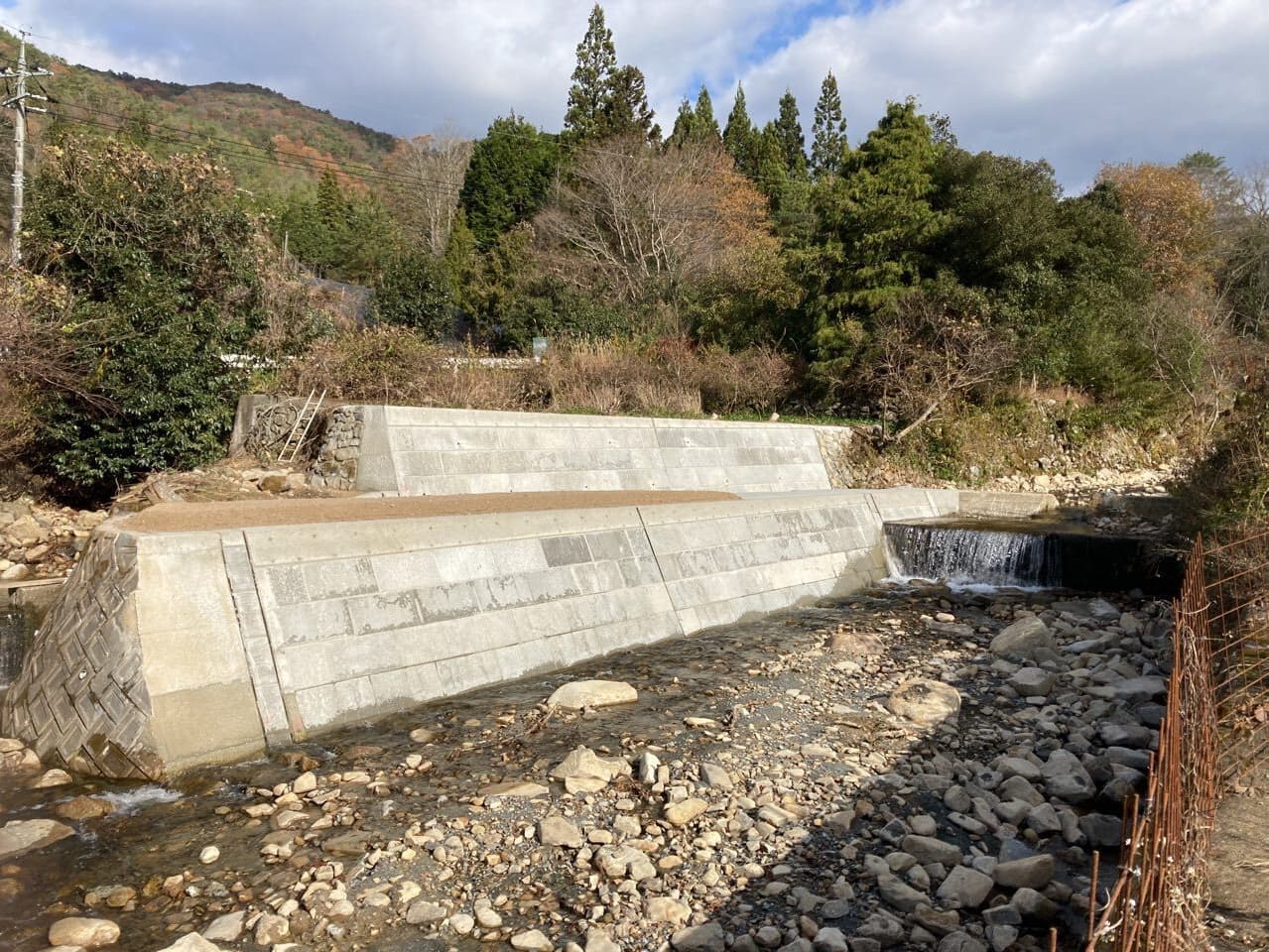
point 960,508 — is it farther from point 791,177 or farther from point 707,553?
point 791,177

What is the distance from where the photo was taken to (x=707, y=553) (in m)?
9.59

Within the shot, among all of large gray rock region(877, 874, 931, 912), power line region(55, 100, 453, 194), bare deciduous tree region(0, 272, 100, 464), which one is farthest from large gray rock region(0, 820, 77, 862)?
power line region(55, 100, 453, 194)

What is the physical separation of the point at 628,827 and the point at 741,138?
1698 inches

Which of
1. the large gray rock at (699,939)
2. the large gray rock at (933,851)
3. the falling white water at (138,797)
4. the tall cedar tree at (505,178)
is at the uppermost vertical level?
the tall cedar tree at (505,178)

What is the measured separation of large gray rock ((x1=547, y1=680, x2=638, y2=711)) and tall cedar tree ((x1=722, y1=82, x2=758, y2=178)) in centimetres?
3684

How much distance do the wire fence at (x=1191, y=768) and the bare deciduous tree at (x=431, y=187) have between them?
3951 centimetres

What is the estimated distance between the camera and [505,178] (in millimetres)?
38406

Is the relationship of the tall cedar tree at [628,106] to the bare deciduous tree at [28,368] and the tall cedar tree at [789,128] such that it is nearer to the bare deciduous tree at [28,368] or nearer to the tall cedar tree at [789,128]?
the tall cedar tree at [789,128]

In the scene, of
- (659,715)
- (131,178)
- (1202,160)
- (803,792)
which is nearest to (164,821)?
(659,715)

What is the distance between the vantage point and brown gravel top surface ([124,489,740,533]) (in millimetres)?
6818

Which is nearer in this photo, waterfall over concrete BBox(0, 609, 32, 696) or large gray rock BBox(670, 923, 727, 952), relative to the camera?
large gray rock BBox(670, 923, 727, 952)

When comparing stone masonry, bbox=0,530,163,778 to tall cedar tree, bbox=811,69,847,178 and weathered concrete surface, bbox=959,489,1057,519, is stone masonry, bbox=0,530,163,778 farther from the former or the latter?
tall cedar tree, bbox=811,69,847,178

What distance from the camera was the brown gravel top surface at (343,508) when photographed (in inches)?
268

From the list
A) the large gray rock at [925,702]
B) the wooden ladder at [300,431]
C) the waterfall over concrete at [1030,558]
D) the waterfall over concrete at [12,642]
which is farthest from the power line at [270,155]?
the large gray rock at [925,702]
